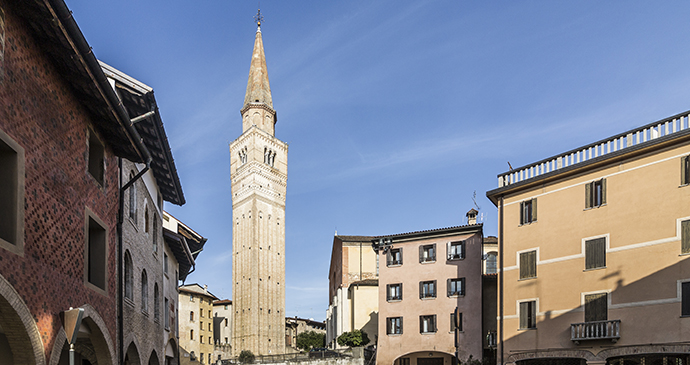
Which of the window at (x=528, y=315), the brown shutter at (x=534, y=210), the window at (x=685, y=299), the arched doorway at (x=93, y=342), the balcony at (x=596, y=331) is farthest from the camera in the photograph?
the brown shutter at (x=534, y=210)

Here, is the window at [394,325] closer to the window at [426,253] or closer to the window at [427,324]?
the window at [427,324]

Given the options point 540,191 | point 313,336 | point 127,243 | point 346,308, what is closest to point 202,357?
point 313,336

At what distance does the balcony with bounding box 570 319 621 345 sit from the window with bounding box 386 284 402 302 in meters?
Result: 14.7

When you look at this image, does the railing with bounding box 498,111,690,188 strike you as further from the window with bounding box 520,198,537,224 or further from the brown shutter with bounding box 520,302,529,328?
the brown shutter with bounding box 520,302,529,328

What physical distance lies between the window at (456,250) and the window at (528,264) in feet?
26.6

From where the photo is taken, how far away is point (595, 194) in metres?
29.4

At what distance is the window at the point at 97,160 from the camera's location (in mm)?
15156

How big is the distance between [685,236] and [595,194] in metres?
4.85

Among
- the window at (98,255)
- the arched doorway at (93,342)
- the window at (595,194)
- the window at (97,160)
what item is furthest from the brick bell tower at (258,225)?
the window at (97,160)

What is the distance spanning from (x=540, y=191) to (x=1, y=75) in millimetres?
27609

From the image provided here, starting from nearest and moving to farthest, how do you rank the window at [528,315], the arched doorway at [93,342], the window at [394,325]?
the arched doorway at [93,342] → the window at [528,315] → the window at [394,325]

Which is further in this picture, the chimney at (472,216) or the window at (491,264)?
the chimney at (472,216)

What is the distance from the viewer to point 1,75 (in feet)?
30.5

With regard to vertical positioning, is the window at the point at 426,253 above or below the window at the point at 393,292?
above
